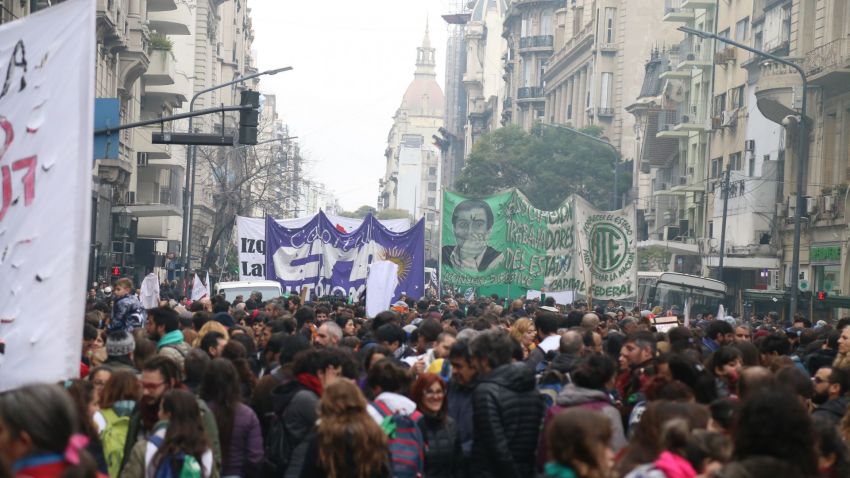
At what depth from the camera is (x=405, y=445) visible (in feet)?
25.5

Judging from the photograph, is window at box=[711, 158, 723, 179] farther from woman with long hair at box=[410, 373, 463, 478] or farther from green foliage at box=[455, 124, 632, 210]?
woman with long hair at box=[410, 373, 463, 478]

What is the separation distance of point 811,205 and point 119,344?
3524 centimetres

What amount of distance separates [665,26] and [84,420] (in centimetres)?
7767

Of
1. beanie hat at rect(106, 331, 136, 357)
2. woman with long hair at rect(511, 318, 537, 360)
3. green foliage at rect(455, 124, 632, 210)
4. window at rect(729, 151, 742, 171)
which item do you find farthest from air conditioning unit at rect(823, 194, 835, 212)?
beanie hat at rect(106, 331, 136, 357)

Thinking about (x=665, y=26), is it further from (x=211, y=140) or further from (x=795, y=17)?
(x=211, y=140)

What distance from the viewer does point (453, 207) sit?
93.1 feet

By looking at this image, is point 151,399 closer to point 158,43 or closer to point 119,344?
point 119,344

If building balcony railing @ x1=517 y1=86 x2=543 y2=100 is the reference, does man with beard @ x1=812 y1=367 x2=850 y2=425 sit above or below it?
below

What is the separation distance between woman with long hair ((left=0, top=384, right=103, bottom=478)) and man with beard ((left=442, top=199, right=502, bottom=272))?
2324 cm

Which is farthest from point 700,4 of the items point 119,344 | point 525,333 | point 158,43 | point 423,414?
point 423,414

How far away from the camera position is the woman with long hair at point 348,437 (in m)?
7.23

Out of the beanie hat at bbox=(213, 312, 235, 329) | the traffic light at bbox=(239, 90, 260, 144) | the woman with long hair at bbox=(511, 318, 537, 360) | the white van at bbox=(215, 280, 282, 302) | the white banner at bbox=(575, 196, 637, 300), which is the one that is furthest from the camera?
the white van at bbox=(215, 280, 282, 302)

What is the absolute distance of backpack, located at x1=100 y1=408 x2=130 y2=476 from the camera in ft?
26.2

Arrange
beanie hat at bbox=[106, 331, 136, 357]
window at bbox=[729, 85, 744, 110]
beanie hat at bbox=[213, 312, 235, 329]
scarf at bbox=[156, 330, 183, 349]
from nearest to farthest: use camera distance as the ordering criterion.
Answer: beanie hat at bbox=[106, 331, 136, 357] < scarf at bbox=[156, 330, 183, 349] < beanie hat at bbox=[213, 312, 235, 329] < window at bbox=[729, 85, 744, 110]
